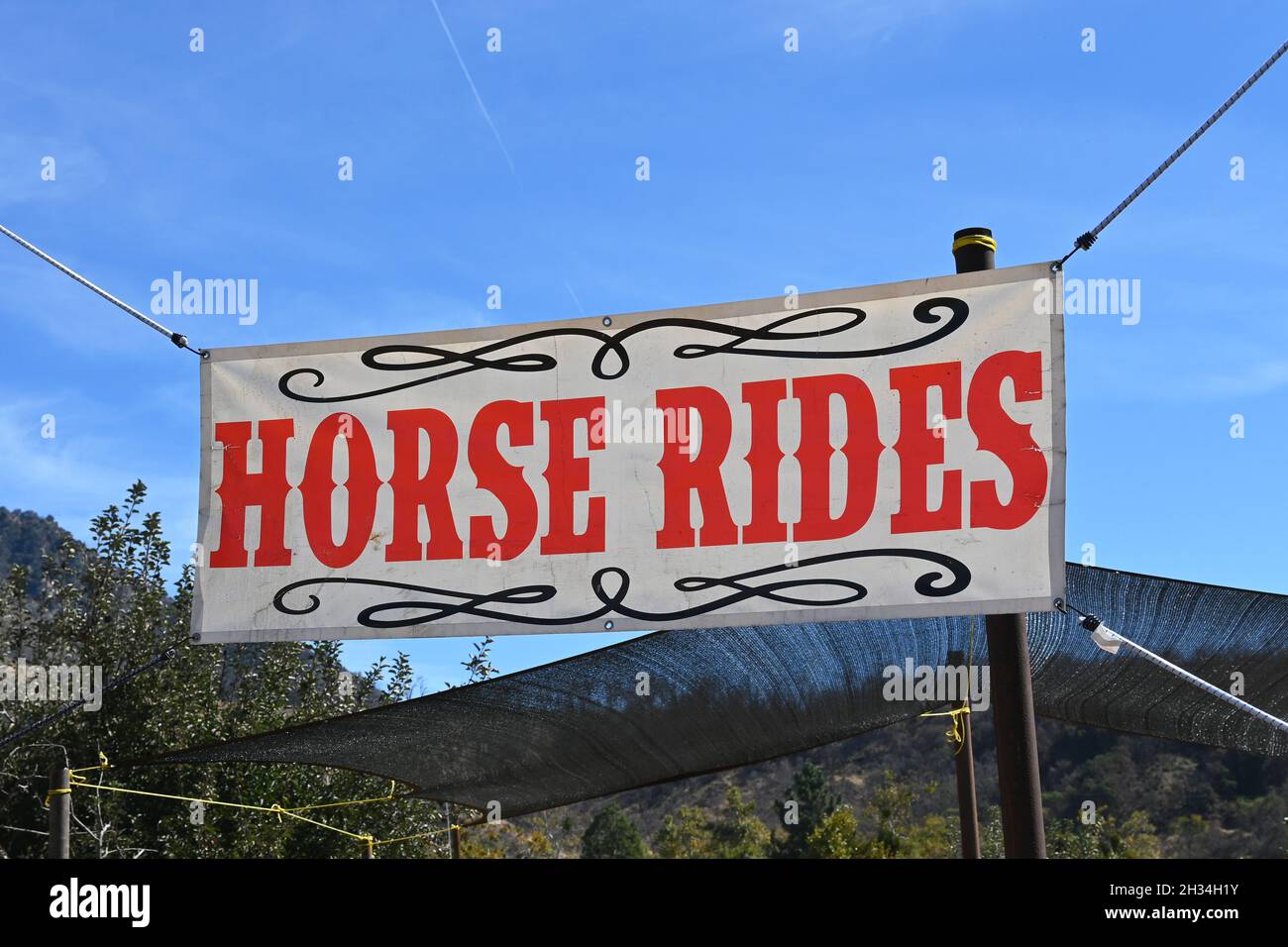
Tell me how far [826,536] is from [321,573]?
6.85 ft

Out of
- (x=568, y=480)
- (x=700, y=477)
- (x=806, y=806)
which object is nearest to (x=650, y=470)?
(x=700, y=477)

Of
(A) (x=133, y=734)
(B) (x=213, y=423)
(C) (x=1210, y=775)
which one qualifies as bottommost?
(C) (x=1210, y=775)

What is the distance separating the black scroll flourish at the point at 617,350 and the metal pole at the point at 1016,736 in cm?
37

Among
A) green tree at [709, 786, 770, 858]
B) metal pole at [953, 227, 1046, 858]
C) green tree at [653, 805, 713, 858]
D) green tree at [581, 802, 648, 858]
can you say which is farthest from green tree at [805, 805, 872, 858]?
metal pole at [953, 227, 1046, 858]

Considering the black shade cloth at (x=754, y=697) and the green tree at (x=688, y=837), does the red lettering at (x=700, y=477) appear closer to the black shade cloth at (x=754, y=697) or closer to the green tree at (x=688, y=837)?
the black shade cloth at (x=754, y=697)

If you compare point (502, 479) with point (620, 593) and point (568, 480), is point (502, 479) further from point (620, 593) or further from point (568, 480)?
point (620, 593)

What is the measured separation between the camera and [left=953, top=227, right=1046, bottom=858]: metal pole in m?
4.67

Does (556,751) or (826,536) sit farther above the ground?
(826,536)

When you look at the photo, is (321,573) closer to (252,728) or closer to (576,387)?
(576,387)

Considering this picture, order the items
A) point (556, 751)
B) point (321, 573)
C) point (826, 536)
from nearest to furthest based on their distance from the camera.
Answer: point (826, 536) < point (321, 573) < point (556, 751)

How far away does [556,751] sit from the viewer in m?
7.56

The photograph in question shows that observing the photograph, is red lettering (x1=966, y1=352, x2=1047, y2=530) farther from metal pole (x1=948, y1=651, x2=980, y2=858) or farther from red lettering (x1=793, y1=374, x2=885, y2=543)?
metal pole (x1=948, y1=651, x2=980, y2=858)

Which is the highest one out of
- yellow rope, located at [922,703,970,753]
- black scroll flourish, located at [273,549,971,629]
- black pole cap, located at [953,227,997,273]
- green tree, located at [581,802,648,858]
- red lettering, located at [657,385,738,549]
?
black pole cap, located at [953,227,997,273]
